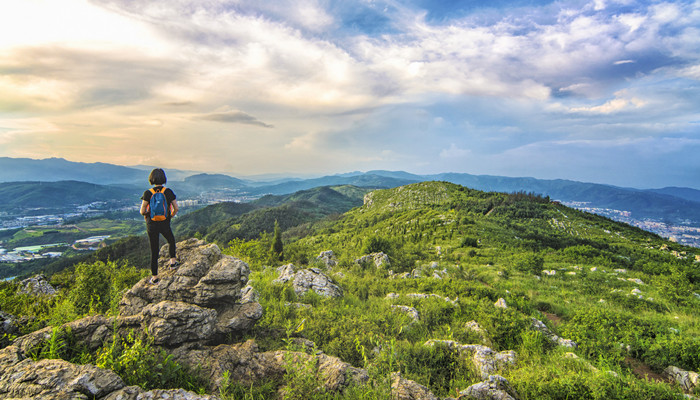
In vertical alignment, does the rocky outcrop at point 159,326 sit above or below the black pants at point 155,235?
below

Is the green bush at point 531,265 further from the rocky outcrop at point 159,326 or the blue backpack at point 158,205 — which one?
the blue backpack at point 158,205

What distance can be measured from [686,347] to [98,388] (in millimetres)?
16127

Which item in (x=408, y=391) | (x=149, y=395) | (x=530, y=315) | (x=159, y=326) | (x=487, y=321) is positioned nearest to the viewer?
(x=149, y=395)

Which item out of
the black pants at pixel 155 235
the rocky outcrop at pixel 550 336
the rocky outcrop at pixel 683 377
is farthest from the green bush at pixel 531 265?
the black pants at pixel 155 235

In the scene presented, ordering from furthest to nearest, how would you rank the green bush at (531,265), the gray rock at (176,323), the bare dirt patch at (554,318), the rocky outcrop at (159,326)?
the green bush at (531,265) < the bare dirt patch at (554,318) < the gray rock at (176,323) < the rocky outcrop at (159,326)

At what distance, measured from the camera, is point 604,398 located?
19.2 ft

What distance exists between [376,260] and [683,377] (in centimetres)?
1980

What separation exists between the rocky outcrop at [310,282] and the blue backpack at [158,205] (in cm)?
775

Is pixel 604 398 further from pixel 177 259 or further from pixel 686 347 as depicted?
pixel 177 259

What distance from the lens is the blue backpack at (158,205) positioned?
9039 millimetres

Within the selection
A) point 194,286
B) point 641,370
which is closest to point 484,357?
point 641,370

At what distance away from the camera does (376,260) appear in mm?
26062

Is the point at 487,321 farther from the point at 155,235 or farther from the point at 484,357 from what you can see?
the point at 155,235

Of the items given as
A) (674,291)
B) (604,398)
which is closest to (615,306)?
(674,291)
